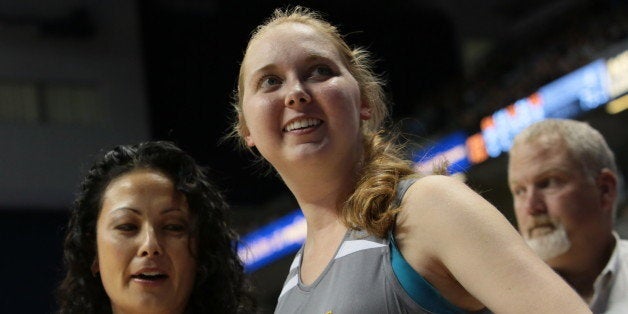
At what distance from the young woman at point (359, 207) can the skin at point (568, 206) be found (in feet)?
2.59

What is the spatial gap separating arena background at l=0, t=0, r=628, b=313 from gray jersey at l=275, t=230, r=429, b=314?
525 inches

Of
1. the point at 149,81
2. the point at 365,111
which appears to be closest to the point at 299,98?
the point at 365,111

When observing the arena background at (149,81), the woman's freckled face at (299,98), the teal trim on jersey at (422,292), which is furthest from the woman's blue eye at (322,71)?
the arena background at (149,81)

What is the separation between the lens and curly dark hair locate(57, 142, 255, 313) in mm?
2879

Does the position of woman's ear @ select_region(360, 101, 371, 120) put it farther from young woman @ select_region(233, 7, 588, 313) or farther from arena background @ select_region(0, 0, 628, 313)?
arena background @ select_region(0, 0, 628, 313)

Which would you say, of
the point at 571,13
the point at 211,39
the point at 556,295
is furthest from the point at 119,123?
the point at 556,295

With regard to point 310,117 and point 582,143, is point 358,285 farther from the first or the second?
point 582,143

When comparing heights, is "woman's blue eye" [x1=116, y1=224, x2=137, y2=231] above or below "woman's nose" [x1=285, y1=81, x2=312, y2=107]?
below

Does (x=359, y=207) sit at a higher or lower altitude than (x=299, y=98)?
lower

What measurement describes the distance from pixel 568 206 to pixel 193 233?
3.95ft

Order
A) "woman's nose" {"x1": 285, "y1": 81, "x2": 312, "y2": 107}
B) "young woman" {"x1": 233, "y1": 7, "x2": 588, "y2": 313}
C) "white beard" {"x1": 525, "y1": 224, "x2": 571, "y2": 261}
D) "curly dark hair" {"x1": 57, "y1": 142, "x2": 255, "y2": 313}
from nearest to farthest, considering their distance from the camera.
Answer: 1. "young woman" {"x1": 233, "y1": 7, "x2": 588, "y2": 313}
2. "woman's nose" {"x1": 285, "y1": 81, "x2": 312, "y2": 107}
3. "curly dark hair" {"x1": 57, "y1": 142, "x2": 255, "y2": 313}
4. "white beard" {"x1": 525, "y1": 224, "x2": 571, "y2": 261}

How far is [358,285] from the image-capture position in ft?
6.64

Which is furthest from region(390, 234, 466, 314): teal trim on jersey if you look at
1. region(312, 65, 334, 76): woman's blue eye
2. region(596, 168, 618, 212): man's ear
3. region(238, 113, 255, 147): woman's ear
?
region(596, 168, 618, 212): man's ear

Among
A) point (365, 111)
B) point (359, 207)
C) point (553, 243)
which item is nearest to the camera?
point (359, 207)
